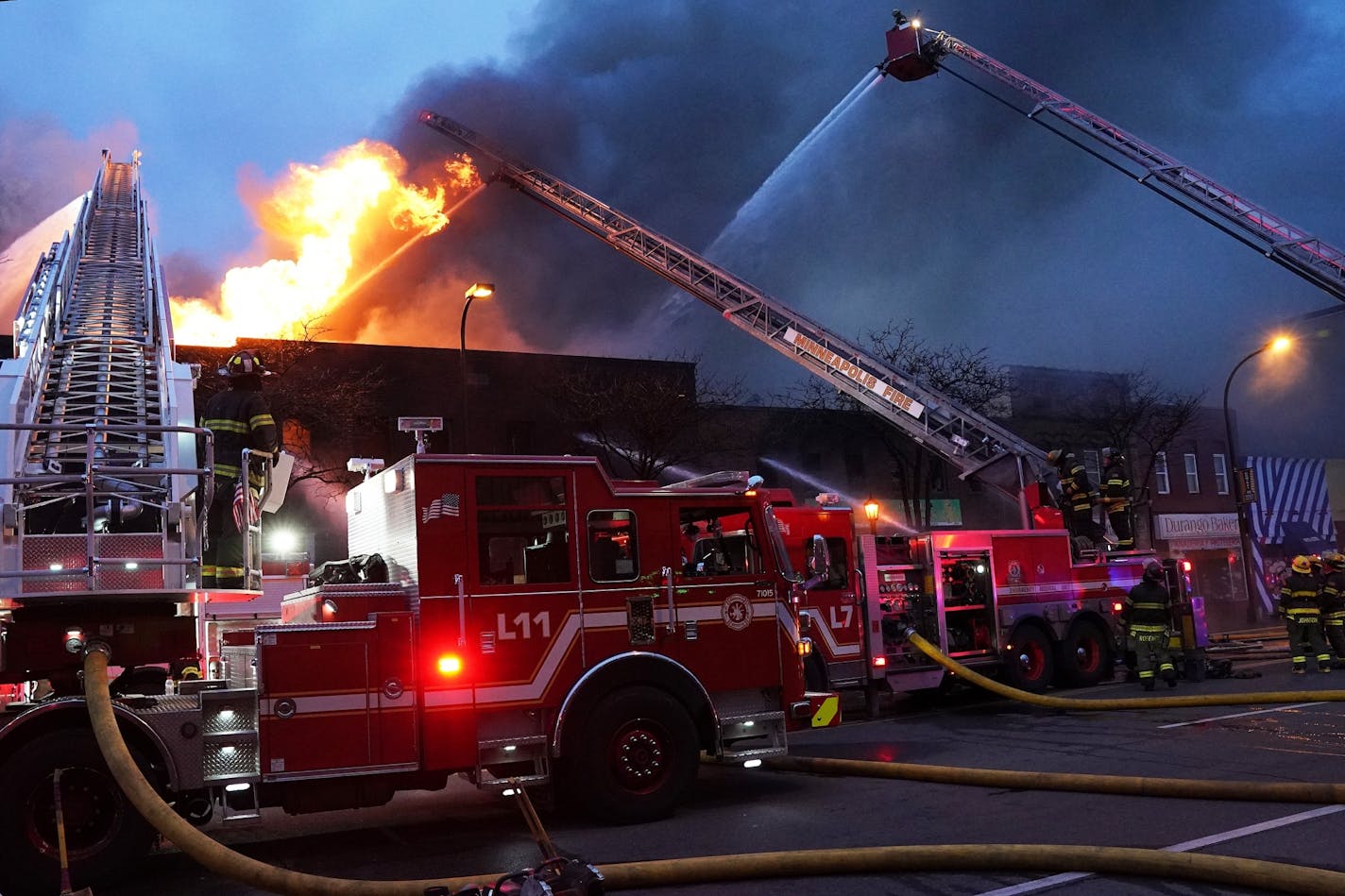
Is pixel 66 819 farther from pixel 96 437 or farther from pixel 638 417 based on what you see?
pixel 638 417

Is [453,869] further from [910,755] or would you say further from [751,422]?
[751,422]

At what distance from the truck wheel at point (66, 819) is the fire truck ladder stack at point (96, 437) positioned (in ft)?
3.16

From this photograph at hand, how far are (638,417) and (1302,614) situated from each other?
1596 cm

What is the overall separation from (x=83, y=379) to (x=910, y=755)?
8235 millimetres

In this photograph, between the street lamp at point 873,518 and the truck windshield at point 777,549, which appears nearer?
the truck windshield at point 777,549

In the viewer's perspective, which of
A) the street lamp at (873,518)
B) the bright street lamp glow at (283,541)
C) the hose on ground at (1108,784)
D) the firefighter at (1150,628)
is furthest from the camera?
Result: the bright street lamp glow at (283,541)

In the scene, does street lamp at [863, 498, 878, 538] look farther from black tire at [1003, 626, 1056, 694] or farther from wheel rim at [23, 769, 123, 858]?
wheel rim at [23, 769, 123, 858]

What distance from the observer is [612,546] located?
25.4 feet

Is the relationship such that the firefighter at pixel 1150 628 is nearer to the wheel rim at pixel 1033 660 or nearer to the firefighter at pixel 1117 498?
the wheel rim at pixel 1033 660

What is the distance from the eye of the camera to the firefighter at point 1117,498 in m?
15.8

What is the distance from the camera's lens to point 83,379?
9.15 meters

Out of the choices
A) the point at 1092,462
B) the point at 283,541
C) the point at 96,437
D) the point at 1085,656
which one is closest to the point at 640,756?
the point at 96,437

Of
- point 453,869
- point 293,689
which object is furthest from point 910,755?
point 293,689

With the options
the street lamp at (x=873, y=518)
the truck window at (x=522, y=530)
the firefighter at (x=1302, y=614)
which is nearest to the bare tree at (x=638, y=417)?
the street lamp at (x=873, y=518)
